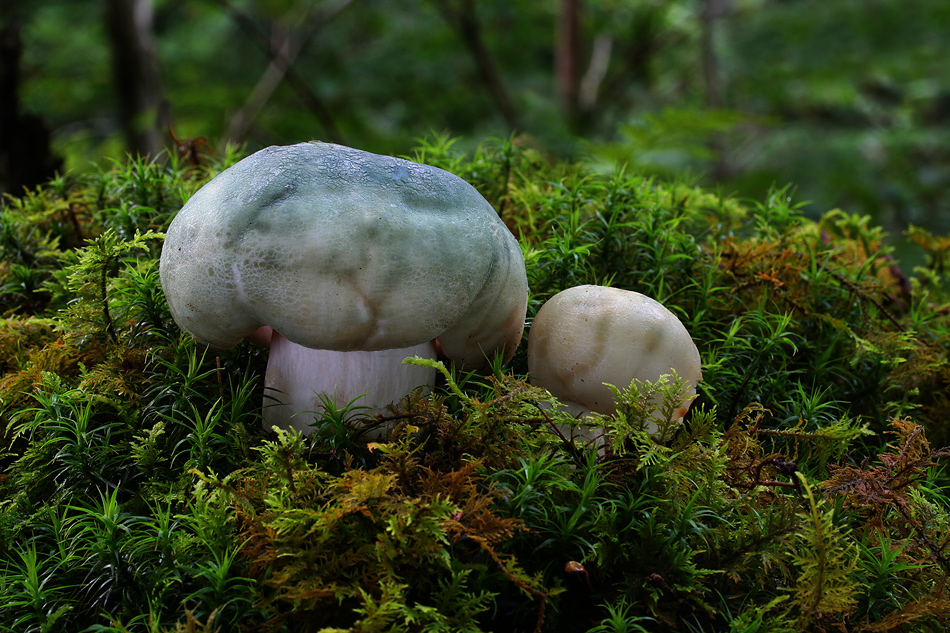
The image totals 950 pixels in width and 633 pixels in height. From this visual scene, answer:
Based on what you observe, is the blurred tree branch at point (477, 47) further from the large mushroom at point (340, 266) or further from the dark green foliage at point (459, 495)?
the large mushroom at point (340, 266)

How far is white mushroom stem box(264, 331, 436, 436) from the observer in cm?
162

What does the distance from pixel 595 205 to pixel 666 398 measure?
1.23m

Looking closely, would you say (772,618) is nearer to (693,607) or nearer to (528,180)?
(693,607)

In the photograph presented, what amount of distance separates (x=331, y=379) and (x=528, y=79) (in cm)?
723

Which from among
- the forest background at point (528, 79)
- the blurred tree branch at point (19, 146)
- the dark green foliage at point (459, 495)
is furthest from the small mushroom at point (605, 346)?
the forest background at point (528, 79)

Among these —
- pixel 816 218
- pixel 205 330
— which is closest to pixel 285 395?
pixel 205 330

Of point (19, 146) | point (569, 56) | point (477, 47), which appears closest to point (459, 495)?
point (19, 146)

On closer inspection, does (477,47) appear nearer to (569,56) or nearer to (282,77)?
(569,56)

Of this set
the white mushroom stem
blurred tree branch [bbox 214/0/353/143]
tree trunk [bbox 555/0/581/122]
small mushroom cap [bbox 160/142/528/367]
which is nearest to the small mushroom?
small mushroom cap [bbox 160/142/528/367]

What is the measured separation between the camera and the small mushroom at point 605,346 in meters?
1.64

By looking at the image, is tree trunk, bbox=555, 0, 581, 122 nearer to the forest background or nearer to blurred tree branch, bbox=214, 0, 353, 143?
the forest background

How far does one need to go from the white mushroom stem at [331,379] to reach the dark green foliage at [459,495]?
3.1 inches

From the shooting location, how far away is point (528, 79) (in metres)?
8.01

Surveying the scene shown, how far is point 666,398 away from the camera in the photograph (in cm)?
145
